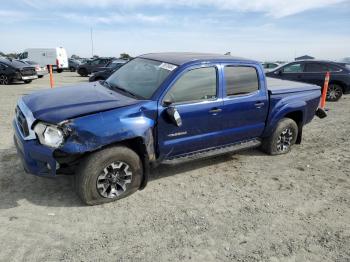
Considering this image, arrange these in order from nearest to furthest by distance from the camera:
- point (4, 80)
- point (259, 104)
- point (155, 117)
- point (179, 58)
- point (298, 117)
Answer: point (155, 117), point (179, 58), point (259, 104), point (298, 117), point (4, 80)

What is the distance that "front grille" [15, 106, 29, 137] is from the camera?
3.69 metres

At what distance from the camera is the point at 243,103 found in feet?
15.7

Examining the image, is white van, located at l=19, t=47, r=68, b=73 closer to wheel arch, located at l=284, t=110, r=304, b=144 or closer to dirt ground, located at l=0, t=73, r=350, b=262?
dirt ground, located at l=0, t=73, r=350, b=262

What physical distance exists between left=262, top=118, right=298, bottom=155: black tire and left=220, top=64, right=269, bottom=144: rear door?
Answer: 0.44 meters

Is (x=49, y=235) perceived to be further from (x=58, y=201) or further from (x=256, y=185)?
(x=256, y=185)

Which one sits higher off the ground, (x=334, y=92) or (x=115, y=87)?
(x=115, y=87)

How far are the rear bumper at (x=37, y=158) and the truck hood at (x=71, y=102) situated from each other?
32cm

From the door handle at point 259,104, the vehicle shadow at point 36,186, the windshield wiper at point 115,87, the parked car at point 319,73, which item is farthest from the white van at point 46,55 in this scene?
the door handle at point 259,104

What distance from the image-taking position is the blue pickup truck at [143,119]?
3.49 metres

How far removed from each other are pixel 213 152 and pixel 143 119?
1.41 m

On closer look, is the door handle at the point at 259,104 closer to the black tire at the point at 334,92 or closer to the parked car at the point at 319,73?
the parked car at the point at 319,73

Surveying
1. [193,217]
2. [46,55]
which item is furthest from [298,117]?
[46,55]

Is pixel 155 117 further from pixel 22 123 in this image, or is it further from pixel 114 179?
pixel 22 123

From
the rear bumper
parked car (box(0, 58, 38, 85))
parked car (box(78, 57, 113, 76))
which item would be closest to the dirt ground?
the rear bumper
